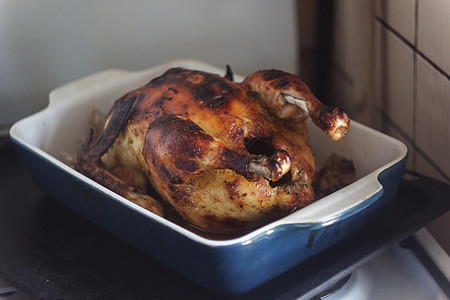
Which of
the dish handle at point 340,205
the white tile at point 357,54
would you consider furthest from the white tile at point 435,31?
the dish handle at point 340,205

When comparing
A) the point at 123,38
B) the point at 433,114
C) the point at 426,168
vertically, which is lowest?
the point at 426,168

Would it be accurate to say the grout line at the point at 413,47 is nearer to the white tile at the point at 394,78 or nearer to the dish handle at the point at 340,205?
the white tile at the point at 394,78

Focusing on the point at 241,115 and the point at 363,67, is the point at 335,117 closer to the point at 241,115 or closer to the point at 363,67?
the point at 241,115

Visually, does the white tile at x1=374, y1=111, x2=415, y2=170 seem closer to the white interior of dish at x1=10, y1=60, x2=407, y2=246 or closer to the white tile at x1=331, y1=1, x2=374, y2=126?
the white tile at x1=331, y1=1, x2=374, y2=126

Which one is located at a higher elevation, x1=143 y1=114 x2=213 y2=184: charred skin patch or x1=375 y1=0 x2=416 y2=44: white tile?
x1=375 y1=0 x2=416 y2=44: white tile

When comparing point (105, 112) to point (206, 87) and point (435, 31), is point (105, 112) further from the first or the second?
point (435, 31)

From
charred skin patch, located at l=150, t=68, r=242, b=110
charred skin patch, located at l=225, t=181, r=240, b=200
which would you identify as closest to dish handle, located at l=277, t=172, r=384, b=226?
charred skin patch, located at l=225, t=181, r=240, b=200

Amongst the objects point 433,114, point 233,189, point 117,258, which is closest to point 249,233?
point 233,189
